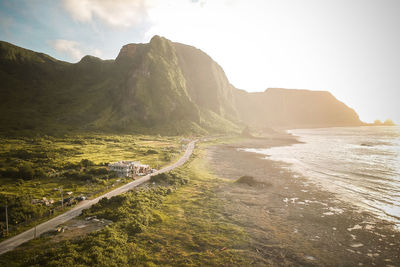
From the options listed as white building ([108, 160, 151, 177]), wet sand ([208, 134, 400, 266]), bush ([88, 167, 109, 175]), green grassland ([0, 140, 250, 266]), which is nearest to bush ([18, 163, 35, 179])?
bush ([88, 167, 109, 175])

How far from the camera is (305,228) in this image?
2752 centimetres

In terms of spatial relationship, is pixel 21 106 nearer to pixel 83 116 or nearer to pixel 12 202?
pixel 83 116

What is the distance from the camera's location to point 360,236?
1008 inches

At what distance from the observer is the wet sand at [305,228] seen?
70.8 ft

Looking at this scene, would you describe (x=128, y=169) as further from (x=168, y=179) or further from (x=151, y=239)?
(x=151, y=239)

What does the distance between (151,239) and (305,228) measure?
20690mm

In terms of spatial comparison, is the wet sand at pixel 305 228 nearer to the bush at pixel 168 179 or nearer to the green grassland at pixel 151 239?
the green grassland at pixel 151 239

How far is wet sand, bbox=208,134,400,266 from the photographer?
2158 cm

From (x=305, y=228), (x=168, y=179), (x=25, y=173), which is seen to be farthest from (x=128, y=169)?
A: (x=305, y=228)

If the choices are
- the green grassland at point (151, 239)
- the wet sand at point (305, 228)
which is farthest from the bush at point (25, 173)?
the wet sand at point (305, 228)

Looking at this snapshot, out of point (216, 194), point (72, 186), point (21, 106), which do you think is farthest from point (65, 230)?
point (21, 106)

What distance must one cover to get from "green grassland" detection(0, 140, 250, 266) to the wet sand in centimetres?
292

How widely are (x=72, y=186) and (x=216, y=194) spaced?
29418 mm

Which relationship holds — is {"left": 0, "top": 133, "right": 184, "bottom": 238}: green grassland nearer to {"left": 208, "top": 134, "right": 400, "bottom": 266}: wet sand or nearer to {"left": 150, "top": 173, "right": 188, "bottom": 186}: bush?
{"left": 150, "top": 173, "right": 188, "bottom": 186}: bush
